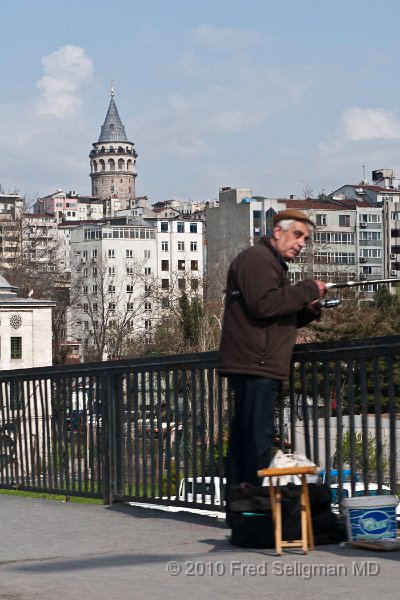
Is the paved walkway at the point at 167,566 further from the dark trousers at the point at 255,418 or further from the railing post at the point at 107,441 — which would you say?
the railing post at the point at 107,441

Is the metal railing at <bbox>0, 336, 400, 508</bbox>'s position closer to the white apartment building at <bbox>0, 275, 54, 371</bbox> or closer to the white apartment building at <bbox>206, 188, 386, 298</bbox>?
the white apartment building at <bbox>0, 275, 54, 371</bbox>

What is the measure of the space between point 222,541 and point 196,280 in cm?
10009

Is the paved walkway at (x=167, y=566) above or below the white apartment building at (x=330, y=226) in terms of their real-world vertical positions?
below

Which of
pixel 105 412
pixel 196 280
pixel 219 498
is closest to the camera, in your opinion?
pixel 219 498

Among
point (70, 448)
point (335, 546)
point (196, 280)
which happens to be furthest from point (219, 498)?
point (196, 280)

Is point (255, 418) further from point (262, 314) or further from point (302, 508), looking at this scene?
point (302, 508)

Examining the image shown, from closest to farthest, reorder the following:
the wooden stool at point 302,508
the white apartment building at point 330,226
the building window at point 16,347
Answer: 1. the wooden stool at point 302,508
2. the building window at point 16,347
3. the white apartment building at point 330,226

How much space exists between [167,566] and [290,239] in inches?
71.6

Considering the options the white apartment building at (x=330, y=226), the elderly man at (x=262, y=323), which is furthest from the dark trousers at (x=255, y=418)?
the white apartment building at (x=330, y=226)

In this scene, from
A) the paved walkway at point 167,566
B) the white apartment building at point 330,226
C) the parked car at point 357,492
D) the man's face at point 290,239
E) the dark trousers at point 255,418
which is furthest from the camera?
the white apartment building at point 330,226

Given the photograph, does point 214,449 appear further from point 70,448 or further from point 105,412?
point 70,448

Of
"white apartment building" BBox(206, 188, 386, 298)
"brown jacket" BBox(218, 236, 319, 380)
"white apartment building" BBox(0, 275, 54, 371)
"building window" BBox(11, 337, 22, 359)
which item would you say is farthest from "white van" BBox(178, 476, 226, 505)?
"white apartment building" BBox(206, 188, 386, 298)

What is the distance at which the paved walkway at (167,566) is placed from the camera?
5297 millimetres

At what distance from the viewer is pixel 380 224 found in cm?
18425
